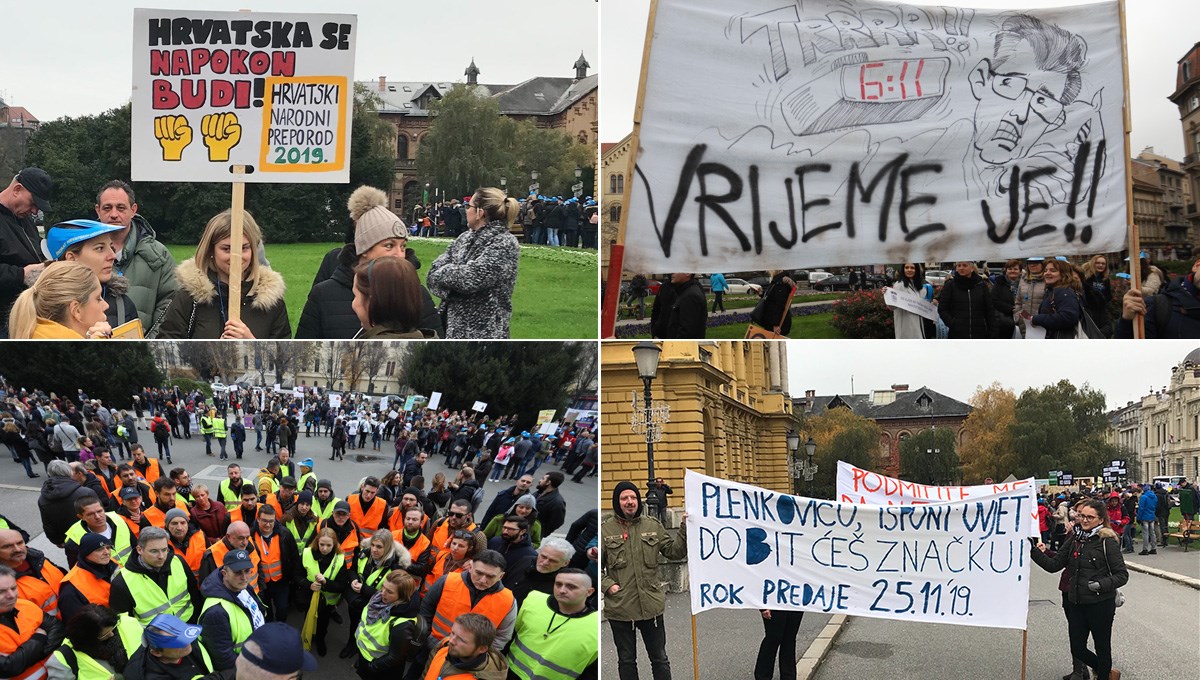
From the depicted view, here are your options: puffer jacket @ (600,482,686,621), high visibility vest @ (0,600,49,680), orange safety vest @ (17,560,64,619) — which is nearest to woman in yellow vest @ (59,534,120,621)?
orange safety vest @ (17,560,64,619)

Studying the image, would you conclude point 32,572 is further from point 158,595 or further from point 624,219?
point 624,219

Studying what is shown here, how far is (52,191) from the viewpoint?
9148 millimetres

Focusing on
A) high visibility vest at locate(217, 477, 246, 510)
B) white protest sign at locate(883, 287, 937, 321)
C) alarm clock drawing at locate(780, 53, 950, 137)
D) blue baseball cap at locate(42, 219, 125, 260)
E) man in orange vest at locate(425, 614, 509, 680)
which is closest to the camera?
man in orange vest at locate(425, 614, 509, 680)

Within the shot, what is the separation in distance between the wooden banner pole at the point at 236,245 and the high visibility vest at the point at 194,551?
1.58m

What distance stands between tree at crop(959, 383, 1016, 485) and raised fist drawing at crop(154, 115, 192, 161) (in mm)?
6361

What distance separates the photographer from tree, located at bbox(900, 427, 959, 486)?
9430 mm

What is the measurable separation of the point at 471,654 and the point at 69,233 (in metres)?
4.89

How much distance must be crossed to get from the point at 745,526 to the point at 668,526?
8.15 ft

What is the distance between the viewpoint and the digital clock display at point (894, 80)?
7.91 m

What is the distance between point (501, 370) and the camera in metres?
9.09

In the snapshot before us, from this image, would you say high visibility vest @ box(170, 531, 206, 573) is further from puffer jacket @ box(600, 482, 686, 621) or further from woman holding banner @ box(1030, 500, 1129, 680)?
woman holding banner @ box(1030, 500, 1129, 680)

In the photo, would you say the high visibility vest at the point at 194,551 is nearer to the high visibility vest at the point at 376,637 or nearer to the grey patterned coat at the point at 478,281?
the high visibility vest at the point at 376,637

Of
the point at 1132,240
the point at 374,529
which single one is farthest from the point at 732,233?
the point at 374,529

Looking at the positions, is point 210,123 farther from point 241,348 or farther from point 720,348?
point 720,348
